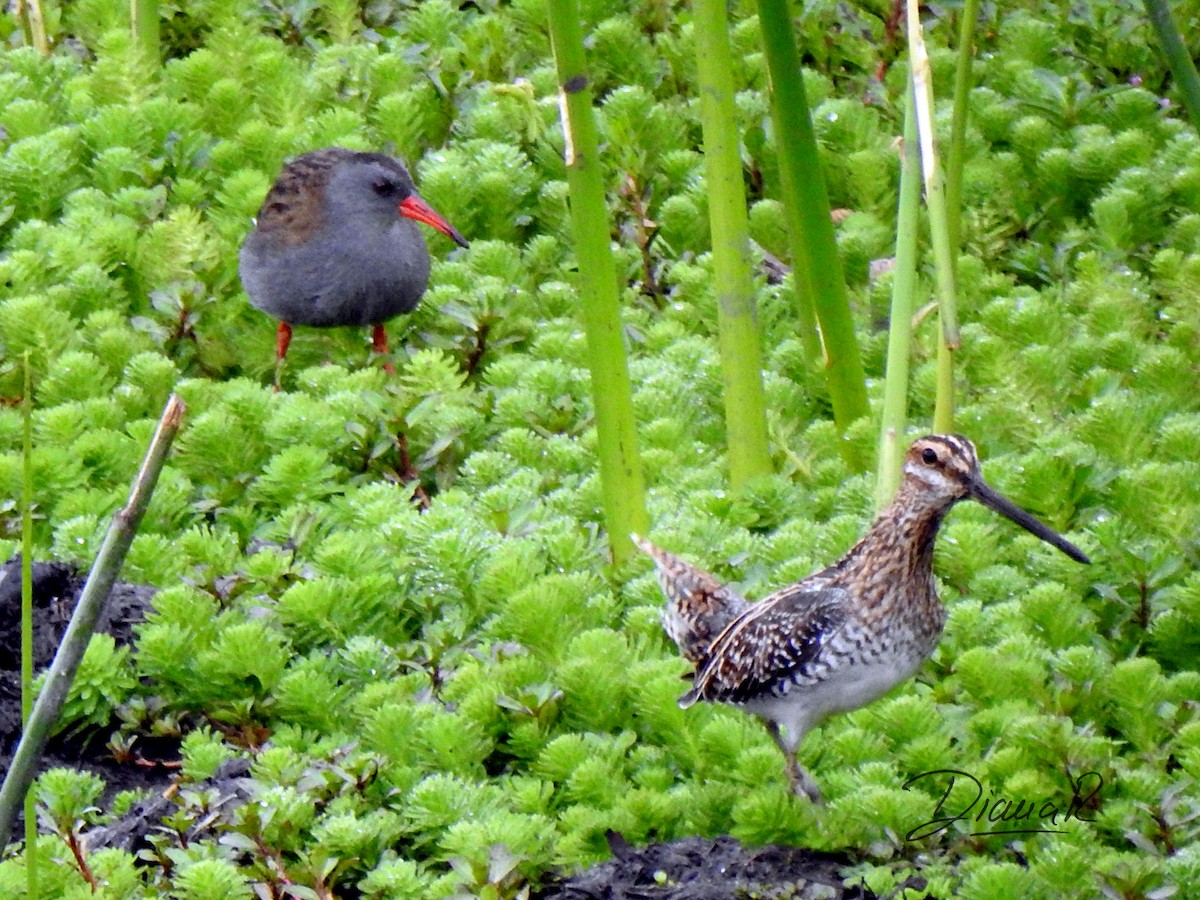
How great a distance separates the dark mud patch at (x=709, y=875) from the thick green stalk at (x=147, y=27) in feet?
16.6

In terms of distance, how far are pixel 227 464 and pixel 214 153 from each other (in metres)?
2.06

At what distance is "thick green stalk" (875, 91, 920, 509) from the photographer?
3869 mm

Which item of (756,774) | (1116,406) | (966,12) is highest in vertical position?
(966,12)

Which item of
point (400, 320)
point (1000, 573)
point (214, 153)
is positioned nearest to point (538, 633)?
point (1000, 573)

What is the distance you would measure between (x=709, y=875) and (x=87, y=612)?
7.37ft

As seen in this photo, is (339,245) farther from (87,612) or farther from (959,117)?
(87,612)

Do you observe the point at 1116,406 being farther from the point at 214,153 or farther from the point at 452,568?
the point at 214,153

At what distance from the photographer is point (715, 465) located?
534 centimetres

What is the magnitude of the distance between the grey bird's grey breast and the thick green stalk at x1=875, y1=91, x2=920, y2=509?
2660mm

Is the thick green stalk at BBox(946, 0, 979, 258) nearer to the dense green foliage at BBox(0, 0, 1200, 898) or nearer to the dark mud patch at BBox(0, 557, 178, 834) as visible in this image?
the dense green foliage at BBox(0, 0, 1200, 898)

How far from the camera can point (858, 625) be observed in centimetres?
380
